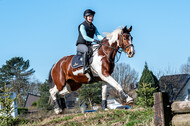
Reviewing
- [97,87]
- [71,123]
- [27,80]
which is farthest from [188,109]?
[27,80]

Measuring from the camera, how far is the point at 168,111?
571cm

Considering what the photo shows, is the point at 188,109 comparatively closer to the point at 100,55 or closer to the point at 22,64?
the point at 100,55

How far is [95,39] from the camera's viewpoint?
8.27 meters

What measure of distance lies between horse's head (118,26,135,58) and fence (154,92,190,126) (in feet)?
6.52

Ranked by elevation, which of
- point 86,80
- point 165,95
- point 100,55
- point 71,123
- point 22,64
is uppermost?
point 22,64

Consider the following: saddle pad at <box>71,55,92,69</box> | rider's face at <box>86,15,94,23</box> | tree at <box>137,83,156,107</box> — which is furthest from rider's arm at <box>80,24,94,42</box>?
tree at <box>137,83,156,107</box>

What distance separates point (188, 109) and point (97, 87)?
92.5 ft

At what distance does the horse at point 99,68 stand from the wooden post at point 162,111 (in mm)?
1474

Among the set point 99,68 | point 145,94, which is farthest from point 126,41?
point 145,94

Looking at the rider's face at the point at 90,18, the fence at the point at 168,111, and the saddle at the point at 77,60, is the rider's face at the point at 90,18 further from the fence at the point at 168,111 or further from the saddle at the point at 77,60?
the fence at the point at 168,111

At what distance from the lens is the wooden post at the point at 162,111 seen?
5.57m

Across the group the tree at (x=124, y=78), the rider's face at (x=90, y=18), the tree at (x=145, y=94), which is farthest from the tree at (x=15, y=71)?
the rider's face at (x=90, y=18)

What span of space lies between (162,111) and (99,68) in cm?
266

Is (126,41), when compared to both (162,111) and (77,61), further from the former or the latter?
(162,111)
